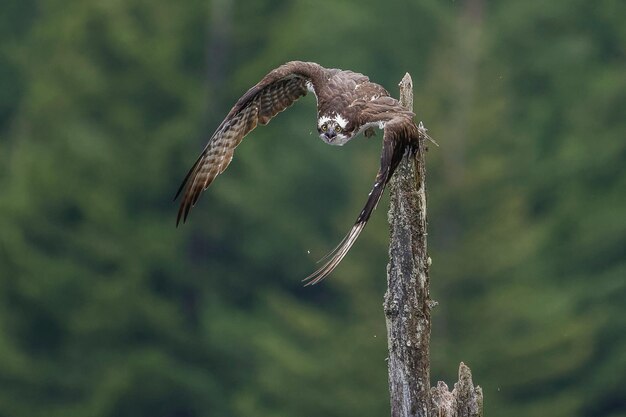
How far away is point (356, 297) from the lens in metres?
35.6

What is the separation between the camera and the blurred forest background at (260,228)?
35.9 meters

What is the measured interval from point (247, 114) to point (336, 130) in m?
1.15

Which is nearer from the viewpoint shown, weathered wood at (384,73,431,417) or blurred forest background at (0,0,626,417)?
weathered wood at (384,73,431,417)

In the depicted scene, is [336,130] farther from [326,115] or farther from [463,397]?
[463,397]

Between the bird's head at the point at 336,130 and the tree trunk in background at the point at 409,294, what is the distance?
785mm

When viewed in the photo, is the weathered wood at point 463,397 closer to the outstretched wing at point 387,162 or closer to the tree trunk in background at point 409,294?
the tree trunk in background at point 409,294

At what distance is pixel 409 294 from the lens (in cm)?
1380

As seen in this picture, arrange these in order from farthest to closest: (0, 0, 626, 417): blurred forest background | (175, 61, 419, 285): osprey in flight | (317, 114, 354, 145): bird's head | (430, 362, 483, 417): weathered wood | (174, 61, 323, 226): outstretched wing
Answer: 1. (0, 0, 626, 417): blurred forest background
2. (174, 61, 323, 226): outstretched wing
3. (317, 114, 354, 145): bird's head
4. (430, 362, 483, 417): weathered wood
5. (175, 61, 419, 285): osprey in flight

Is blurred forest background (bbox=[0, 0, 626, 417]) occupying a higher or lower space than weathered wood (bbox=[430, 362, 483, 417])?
higher

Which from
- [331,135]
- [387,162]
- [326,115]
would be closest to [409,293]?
[387,162]

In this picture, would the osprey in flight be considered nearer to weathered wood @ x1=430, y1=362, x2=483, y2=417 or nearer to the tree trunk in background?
the tree trunk in background

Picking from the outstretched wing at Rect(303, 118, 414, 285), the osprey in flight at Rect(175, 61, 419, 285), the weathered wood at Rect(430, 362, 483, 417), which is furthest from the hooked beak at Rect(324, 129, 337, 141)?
the weathered wood at Rect(430, 362, 483, 417)

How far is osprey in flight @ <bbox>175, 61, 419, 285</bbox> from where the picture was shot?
13586 millimetres

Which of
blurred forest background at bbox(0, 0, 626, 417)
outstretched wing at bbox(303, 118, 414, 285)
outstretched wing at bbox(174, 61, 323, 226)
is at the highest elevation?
blurred forest background at bbox(0, 0, 626, 417)
